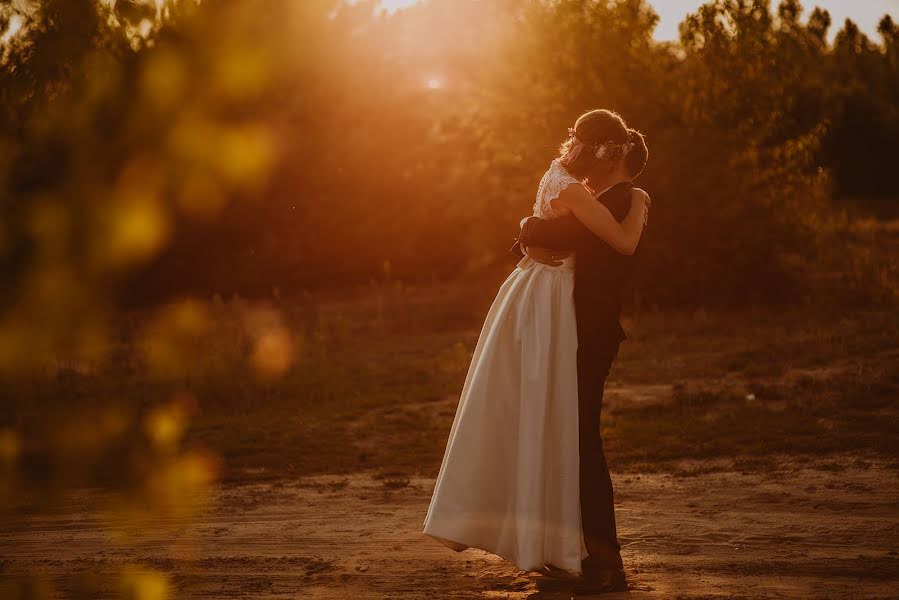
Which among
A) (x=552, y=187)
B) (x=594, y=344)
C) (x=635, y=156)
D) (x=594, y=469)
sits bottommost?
(x=594, y=469)

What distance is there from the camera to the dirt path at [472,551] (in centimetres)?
572

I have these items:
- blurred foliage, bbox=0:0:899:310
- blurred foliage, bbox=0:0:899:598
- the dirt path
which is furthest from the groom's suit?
blurred foliage, bbox=0:0:899:310

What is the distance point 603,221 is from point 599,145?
39 cm

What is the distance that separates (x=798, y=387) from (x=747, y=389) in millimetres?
541

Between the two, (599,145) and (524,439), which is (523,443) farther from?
(599,145)

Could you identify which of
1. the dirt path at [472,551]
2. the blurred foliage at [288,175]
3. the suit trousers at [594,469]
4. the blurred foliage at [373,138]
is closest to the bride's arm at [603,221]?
the suit trousers at [594,469]

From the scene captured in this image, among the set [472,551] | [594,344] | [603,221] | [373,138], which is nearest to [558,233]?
[603,221]

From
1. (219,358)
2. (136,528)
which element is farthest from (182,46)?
(136,528)

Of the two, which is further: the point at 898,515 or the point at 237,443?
the point at 237,443

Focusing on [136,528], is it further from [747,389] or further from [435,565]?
[747,389]

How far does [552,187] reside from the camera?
5.56 m

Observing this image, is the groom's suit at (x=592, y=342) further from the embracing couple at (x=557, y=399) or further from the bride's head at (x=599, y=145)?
the bride's head at (x=599, y=145)

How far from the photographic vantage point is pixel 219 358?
14.6 m

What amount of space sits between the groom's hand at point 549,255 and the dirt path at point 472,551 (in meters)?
1.69
